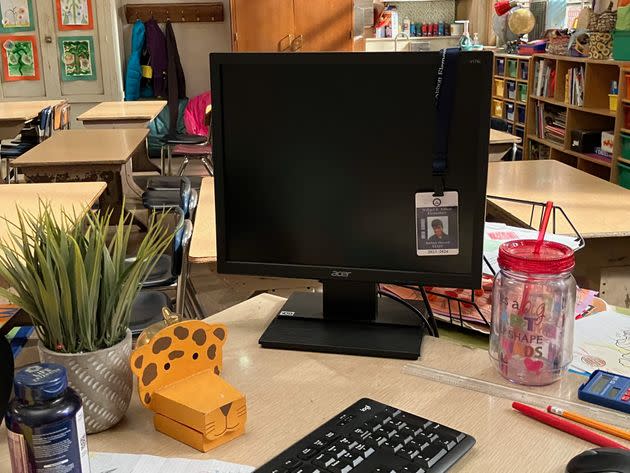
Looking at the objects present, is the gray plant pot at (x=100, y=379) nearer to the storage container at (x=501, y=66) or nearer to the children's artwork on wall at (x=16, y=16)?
the storage container at (x=501, y=66)

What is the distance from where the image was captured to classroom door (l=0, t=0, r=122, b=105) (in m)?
7.55

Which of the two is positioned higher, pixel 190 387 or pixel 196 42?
pixel 196 42

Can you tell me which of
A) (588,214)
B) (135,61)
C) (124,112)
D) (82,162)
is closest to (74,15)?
(135,61)

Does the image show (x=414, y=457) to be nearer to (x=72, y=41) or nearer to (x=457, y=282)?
(x=457, y=282)

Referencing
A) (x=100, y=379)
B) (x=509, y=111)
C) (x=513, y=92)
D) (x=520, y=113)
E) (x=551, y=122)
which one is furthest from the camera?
(x=509, y=111)

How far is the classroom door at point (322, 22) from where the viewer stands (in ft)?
24.8

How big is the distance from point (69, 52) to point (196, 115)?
1.54m

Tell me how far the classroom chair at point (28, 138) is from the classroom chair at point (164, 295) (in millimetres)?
3280

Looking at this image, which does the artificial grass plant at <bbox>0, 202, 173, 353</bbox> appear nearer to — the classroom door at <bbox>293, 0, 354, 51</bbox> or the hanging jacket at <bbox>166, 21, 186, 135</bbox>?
the classroom door at <bbox>293, 0, 354, 51</bbox>

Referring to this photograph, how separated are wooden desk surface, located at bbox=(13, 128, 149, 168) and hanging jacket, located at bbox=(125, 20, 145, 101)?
3.00 metres

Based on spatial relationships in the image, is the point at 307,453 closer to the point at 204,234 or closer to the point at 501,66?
the point at 204,234

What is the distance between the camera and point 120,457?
94 cm

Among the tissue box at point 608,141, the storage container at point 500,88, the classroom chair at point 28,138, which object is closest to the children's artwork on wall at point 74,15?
the classroom chair at point 28,138

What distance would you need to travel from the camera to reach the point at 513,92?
7219mm
